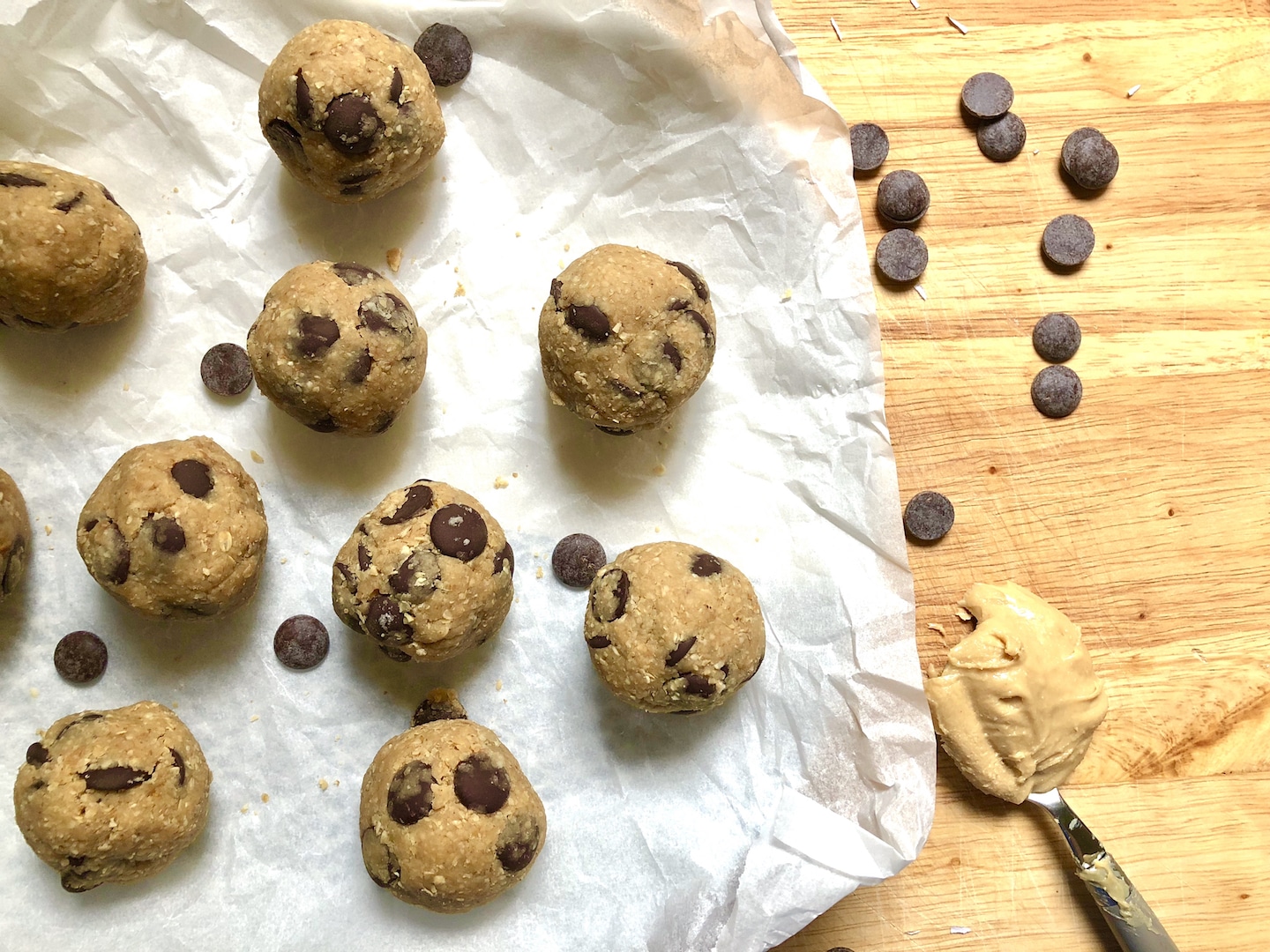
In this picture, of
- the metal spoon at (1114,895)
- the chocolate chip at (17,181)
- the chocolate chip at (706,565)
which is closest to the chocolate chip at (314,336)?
the chocolate chip at (17,181)

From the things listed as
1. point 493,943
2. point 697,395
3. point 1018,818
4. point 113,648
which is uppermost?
point 697,395

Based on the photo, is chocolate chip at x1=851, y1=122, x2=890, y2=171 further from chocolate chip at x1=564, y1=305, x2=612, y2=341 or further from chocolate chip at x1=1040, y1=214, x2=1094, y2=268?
chocolate chip at x1=564, y1=305, x2=612, y2=341

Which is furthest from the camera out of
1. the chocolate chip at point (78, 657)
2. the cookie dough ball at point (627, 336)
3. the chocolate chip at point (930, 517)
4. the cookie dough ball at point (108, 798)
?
the chocolate chip at point (930, 517)

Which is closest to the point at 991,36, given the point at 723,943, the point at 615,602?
the point at 615,602

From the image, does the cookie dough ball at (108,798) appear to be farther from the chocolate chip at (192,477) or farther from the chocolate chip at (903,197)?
the chocolate chip at (903,197)

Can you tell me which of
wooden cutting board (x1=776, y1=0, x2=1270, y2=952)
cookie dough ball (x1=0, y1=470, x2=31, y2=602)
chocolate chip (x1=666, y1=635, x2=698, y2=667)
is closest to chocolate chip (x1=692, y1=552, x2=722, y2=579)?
chocolate chip (x1=666, y1=635, x2=698, y2=667)

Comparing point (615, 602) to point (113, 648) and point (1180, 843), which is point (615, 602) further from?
point (1180, 843)
